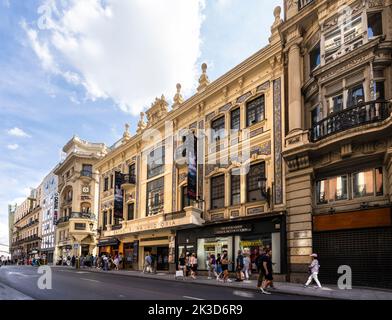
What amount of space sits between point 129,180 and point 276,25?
64.7ft

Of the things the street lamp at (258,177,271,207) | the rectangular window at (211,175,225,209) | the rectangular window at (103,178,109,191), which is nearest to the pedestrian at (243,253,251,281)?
the street lamp at (258,177,271,207)

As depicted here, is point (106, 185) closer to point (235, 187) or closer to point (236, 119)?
point (236, 119)

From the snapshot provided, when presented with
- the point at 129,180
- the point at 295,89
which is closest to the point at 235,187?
the point at 295,89

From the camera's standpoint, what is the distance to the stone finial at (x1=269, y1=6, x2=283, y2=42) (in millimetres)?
22719

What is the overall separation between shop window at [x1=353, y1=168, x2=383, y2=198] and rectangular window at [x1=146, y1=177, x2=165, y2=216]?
1695 cm

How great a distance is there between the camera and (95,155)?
6125 cm

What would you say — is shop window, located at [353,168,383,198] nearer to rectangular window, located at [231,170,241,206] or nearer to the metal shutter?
the metal shutter

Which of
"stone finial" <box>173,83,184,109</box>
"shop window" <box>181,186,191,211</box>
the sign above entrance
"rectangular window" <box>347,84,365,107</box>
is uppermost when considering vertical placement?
"stone finial" <box>173,83,184,109</box>

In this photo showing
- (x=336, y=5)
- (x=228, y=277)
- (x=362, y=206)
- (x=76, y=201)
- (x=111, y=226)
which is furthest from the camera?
(x=76, y=201)

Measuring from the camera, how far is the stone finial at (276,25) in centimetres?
2272

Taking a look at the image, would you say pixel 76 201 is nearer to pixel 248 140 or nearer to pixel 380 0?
pixel 248 140

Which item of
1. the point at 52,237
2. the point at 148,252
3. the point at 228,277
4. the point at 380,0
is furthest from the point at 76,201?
the point at 380,0

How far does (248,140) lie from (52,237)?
55.5 m

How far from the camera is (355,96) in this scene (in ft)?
59.9
